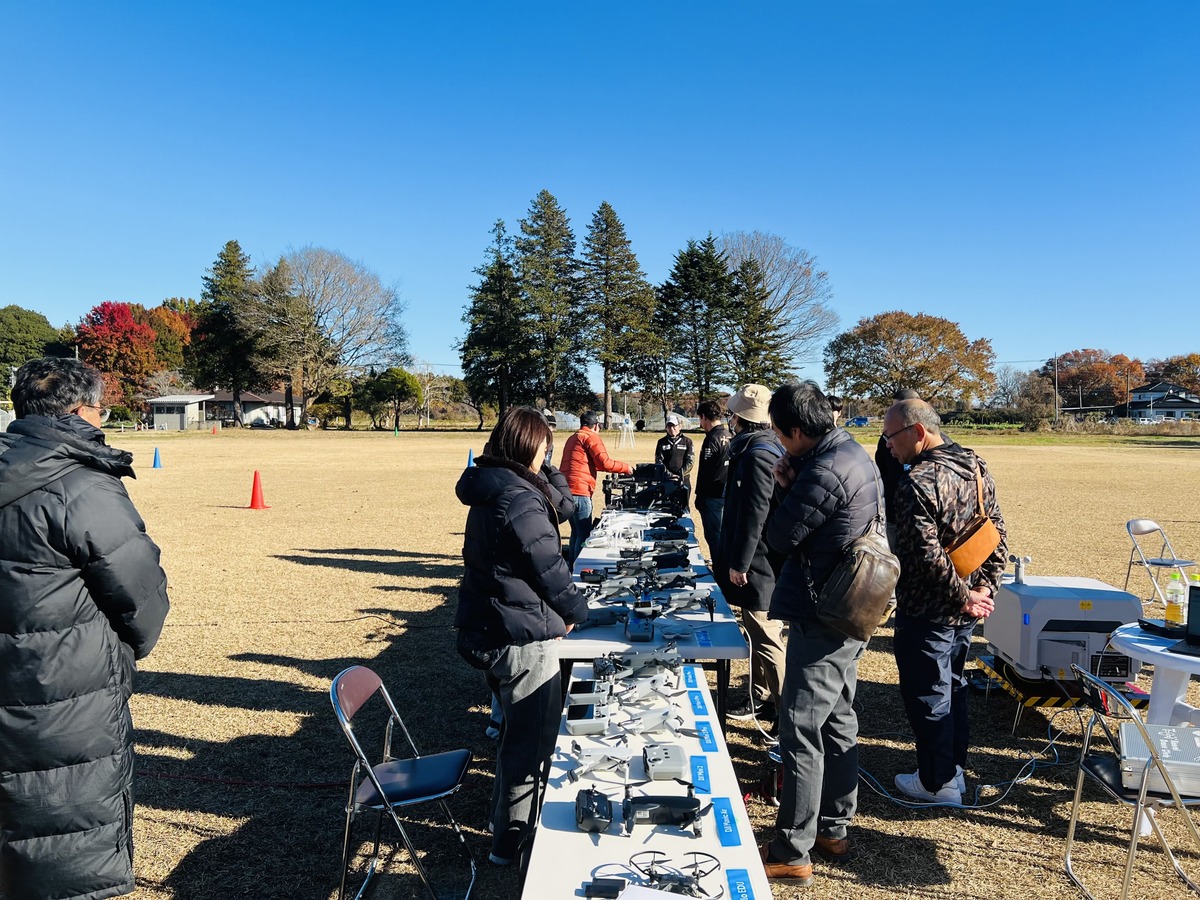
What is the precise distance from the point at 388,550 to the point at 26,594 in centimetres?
837

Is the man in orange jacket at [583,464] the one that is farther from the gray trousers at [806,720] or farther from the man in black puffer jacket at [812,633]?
the gray trousers at [806,720]

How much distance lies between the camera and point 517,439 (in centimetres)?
295

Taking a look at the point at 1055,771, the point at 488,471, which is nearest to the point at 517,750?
the point at 488,471

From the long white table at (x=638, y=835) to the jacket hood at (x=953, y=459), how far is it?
1754 millimetres

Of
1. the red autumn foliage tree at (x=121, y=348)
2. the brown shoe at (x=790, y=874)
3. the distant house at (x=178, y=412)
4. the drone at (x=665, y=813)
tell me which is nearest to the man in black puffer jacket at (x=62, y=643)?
the drone at (x=665, y=813)

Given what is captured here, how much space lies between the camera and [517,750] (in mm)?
2826

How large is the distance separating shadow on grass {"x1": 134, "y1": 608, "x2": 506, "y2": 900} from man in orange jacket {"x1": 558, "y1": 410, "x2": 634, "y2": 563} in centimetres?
229

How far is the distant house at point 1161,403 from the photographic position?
3036 inches

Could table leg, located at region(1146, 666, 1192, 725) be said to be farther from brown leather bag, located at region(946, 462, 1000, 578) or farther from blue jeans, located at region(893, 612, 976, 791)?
brown leather bag, located at region(946, 462, 1000, 578)

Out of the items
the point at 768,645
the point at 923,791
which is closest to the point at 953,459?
the point at 768,645

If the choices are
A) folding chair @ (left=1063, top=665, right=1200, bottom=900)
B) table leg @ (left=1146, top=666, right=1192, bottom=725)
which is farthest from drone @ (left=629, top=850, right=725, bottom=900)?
table leg @ (left=1146, top=666, right=1192, bottom=725)

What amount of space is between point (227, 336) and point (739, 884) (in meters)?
58.5

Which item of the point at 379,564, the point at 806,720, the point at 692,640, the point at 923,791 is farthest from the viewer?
the point at 379,564

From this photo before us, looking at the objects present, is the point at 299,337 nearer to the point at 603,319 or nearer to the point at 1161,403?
the point at 603,319
